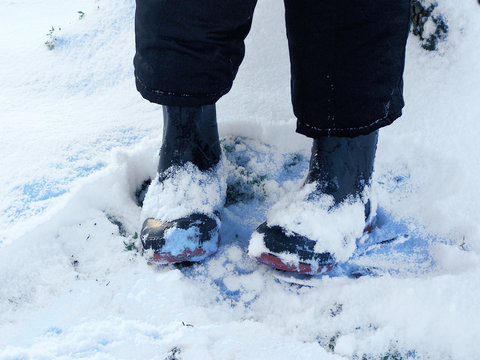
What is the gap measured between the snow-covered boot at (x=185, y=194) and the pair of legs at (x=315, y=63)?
0.04 ft

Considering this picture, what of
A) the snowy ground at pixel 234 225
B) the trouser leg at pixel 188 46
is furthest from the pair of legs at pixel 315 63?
the snowy ground at pixel 234 225

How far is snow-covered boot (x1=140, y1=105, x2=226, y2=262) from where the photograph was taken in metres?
1.12

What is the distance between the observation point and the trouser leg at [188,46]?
3.27ft

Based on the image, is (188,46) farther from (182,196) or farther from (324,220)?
(324,220)

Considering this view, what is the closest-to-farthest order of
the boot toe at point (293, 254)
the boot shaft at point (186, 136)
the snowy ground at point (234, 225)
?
the snowy ground at point (234, 225) < the boot toe at point (293, 254) < the boot shaft at point (186, 136)

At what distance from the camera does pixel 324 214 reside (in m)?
1.13

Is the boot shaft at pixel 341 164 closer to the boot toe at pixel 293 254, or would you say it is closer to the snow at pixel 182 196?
the boot toe at pixel 293 254

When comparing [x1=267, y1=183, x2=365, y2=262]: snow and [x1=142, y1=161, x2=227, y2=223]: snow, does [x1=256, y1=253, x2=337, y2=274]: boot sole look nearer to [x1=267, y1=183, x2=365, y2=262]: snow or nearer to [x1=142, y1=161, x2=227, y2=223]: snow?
[x1=267, y1=183, x2=365, y2=262]: snow

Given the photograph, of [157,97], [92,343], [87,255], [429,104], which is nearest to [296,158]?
[429,104]

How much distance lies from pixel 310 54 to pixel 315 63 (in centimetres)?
2

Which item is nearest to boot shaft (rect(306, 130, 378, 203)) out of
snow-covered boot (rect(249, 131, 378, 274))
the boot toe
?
snow-covered boot (rect(249, 131, 378, 274))

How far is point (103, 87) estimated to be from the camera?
187 centimetres

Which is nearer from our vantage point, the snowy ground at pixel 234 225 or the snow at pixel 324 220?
the snowy ground at pixel 234 225

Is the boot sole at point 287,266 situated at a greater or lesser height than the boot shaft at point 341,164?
lesser
